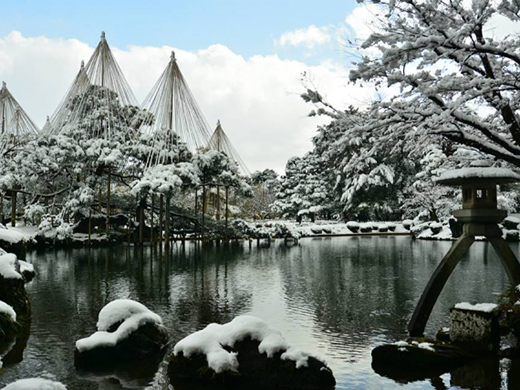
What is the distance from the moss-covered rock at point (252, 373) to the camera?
5.85 metres

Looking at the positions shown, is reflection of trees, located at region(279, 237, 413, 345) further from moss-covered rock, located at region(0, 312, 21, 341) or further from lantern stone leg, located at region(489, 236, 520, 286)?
moss-covered rock, located at region(0, 312, 21, 341)

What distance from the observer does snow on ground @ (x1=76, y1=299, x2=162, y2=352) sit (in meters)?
6.86

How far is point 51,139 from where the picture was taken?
27.7 meters

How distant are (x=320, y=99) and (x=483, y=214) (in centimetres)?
311

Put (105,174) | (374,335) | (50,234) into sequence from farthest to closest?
(105,174) → (50,234) → (374,335)

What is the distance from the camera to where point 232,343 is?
6215 mm

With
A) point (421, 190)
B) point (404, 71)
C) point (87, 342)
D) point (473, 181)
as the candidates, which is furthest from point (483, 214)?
point (421, 190)

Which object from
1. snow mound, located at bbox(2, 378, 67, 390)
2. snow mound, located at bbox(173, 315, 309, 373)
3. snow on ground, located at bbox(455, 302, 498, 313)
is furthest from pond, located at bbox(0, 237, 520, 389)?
snow mound, located at bbox(2, 378, 67, 390)

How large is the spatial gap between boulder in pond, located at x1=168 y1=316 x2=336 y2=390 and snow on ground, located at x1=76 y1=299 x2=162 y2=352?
3.56ft

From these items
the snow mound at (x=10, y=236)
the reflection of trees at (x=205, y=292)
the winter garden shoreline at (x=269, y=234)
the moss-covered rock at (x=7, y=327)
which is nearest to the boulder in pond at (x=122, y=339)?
the reflection of trees at (x=205, y=292)

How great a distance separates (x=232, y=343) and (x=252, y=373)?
0.44 meters

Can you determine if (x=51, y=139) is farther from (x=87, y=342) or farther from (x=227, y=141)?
(x=87, y=342)

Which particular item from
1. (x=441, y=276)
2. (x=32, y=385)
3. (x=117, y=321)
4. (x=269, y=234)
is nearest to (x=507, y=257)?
(x=441, y=276)

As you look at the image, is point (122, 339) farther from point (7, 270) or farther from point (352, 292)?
point (352, 292)
